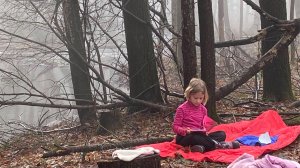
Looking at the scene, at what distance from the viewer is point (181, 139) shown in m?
6.27

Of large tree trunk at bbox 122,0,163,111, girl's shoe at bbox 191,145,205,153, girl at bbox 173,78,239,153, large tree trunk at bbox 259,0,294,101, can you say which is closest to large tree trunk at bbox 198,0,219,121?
girl at bbox 173,78,239,153

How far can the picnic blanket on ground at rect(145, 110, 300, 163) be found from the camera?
5.72 metres

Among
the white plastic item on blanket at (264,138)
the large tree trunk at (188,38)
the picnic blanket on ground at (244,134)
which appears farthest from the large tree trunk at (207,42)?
the white plastic item on blanket at (264,138)

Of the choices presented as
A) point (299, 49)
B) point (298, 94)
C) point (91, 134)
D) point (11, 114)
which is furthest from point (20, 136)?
point (299, 49)

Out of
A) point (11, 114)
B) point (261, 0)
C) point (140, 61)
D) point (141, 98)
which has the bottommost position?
point (11, 114)

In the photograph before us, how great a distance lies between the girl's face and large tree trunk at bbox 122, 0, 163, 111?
367 centimetres

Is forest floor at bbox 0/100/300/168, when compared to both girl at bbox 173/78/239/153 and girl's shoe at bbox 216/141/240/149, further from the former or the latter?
girl's shoe at bbox 216/141/240/149

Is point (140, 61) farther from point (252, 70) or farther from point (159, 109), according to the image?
point (252, 70)

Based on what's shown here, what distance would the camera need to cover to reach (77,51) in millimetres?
9367

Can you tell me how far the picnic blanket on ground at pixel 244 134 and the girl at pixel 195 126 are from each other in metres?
0.14

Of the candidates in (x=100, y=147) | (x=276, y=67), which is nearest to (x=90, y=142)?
(x=100, y=147)

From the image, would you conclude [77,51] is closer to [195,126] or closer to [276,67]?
[195,126]

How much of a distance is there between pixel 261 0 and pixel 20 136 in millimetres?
6567

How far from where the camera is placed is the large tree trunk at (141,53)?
32.8 ft
